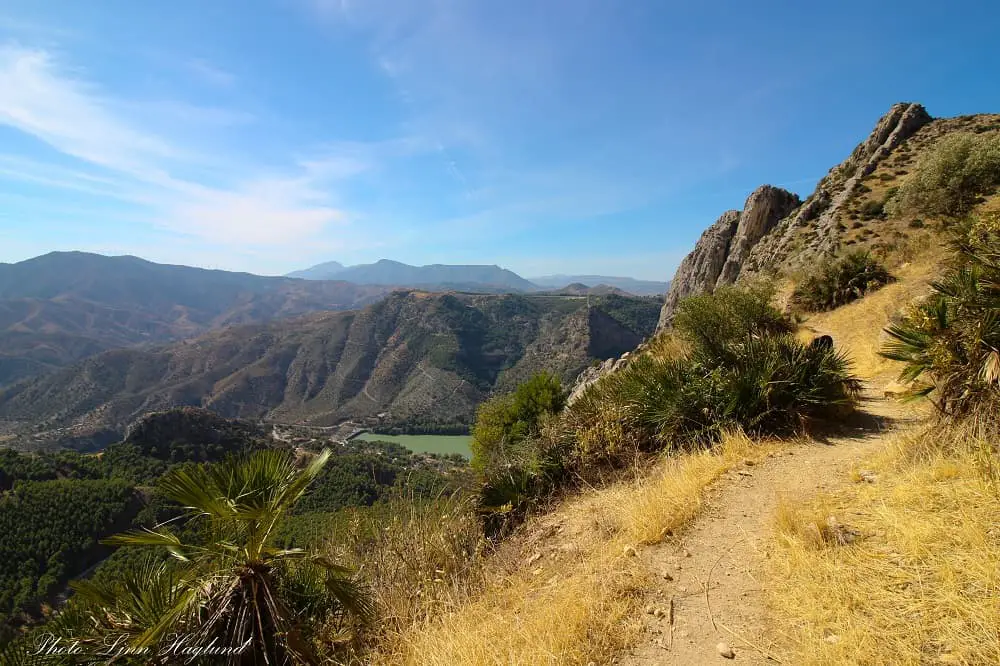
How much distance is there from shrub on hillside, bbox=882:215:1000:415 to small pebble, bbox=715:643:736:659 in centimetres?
297

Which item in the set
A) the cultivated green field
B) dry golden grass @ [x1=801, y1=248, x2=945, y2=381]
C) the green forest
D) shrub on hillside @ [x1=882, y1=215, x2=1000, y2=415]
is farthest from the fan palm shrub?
the cultivated green field

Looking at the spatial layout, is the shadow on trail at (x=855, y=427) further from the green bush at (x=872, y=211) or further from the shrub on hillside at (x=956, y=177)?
the green bush at (x=872, y=211)

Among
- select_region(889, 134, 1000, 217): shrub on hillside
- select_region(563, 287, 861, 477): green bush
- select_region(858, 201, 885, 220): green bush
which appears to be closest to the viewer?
select_region(563, 287, 861, 477): green bush

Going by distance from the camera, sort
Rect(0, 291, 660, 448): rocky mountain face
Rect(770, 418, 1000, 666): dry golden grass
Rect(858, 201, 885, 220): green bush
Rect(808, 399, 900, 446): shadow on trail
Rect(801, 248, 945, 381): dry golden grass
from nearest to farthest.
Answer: Rect(770, 418, 1000, 666): dry golden grass → Rect(808, 399, 900, 446): shadow on trail → Rect(801, 248, 945, 381): dry golden grass → Rect(858, 201, 885, 220): green bush → Rect(0, 291, 660, 448): rocky mountain face

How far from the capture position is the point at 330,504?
37.6 m

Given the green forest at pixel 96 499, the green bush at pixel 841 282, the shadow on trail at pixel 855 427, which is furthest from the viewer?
the green forest at pixel 96 499

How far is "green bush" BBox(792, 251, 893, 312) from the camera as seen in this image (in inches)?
535

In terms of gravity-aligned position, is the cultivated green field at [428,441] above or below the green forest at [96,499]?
below

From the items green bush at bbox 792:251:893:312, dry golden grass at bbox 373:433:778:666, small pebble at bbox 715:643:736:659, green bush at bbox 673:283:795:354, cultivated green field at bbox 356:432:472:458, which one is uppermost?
green bush at bbox 792:251:893:312

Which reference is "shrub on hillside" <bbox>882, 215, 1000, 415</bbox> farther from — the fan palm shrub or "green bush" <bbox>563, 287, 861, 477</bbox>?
the fan palm shrub

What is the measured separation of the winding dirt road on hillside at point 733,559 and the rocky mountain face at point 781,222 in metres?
23.5

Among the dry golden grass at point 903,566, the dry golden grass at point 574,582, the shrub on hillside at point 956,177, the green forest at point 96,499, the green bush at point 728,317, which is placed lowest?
the green forest at point 96,499

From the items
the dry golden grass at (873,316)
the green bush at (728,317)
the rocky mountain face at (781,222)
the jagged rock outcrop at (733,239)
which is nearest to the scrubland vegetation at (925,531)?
the dry golden grass at (873,316)

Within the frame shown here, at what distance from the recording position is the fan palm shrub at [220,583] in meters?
2.93
